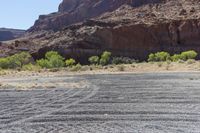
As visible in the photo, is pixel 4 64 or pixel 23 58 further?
pixel 23 58

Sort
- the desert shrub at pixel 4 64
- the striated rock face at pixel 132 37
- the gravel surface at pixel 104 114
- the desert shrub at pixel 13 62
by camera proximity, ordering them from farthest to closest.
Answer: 1. the striated rock face at pixel 132 37
2. the desert shrub at pixel 13 62
3. the desert shrub at pixel 4 64
4. the gravel surface at pixel 104 114

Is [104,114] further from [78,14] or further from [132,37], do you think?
[78,14]

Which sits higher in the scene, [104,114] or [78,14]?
[78,14]

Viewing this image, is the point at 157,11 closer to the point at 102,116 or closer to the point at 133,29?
the point at 133,29

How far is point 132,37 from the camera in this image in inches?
4385

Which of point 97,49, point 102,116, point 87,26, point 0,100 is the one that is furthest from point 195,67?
point 87,26

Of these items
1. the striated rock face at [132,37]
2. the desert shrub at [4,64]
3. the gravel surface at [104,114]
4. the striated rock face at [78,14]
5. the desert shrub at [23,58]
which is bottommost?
the gravel surface at [104,114]

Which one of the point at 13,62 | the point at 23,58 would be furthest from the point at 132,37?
the point at 13,62

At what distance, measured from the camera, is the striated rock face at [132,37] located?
10650 cm

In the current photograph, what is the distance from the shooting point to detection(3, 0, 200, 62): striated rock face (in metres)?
106

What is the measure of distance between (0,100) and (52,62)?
188 feet

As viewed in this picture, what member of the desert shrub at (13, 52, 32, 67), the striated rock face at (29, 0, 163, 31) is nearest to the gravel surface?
the desert shrub at (13, 52, 32, 67)

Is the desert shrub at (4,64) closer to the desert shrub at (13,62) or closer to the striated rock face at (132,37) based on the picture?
the desert shrub at (13,62)

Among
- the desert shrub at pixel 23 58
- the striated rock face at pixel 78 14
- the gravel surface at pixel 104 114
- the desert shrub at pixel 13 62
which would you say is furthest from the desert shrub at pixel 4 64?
the striated rock face at pixel 78 14
